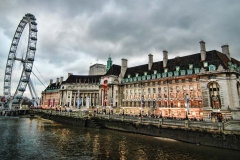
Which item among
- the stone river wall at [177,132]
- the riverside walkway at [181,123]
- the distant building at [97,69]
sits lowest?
the stone river wall at [177,132]

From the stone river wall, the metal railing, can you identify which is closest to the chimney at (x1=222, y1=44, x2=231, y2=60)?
the metal railing

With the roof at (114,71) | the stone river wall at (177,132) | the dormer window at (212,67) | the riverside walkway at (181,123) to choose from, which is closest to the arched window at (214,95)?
the dormer window at (212,67)

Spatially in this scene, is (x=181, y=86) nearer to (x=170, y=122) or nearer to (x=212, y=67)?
(x=212, y=67)

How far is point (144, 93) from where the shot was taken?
68.2 m

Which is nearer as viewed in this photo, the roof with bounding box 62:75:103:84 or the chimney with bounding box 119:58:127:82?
the chimney with bounding box 119:58:127:82

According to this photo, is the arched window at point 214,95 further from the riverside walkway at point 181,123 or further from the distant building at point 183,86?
the riverside walkway at point 181,123

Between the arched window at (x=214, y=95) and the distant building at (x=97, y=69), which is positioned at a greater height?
the distant building at (x=97, y=69)

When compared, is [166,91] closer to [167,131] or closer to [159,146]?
[167,131]

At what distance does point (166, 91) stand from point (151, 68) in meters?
15.1

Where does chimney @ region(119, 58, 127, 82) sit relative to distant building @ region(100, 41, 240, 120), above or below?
above

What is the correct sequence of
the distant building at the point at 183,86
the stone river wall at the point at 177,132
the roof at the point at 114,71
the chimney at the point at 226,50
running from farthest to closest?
the roof at the point at 114,71, the chimney at the point at 226,50, the distant building at the point at 183,86, the stone river wall at the point at 177,132

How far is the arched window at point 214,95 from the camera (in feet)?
154

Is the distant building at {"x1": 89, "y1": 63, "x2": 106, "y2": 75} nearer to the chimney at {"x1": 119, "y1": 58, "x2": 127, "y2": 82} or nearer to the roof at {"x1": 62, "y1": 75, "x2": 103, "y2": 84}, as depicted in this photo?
the roof at {"x1": 62, "y1": 75, "x2": 103, "y2": 84}

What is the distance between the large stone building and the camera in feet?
151
